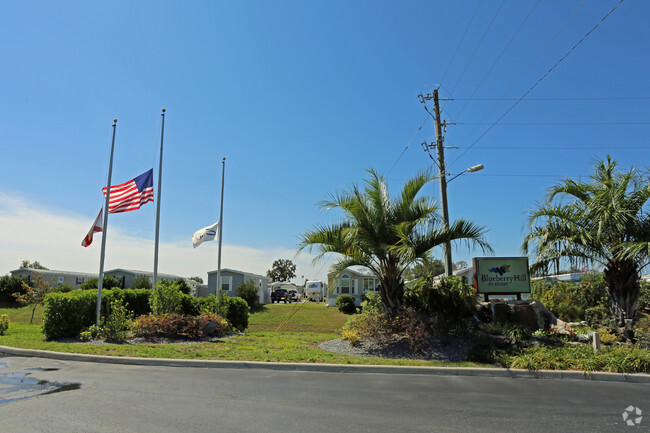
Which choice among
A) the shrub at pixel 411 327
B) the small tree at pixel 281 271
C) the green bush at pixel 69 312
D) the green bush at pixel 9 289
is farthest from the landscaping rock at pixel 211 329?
the small tree at pixel 281 271

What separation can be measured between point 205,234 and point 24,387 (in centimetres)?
1118

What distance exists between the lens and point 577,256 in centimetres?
1212

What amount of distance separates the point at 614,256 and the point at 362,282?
2722 centimetres

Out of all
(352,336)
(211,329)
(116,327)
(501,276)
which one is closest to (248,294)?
(211,329)

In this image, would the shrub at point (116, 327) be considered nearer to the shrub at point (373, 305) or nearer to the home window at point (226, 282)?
the shrub at point (373, 305)

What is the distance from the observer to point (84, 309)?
13.1 metres

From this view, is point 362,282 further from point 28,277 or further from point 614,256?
point 28,277

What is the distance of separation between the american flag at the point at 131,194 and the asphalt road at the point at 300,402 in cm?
716

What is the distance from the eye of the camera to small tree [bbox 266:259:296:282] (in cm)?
Answer: 10469

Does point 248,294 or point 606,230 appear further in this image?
point 248,294

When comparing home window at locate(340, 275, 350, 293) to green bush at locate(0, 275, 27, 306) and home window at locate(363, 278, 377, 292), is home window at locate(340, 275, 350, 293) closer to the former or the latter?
home window at locate(363, 278, 377, 292)

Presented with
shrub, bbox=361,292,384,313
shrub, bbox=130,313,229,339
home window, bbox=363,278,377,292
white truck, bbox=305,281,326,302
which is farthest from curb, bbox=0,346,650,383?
white truck, bbox=305,281,326,302

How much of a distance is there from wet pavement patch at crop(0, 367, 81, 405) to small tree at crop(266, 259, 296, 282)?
97661 mm

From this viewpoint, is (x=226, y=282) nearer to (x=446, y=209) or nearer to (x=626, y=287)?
(x=446, y=209)
